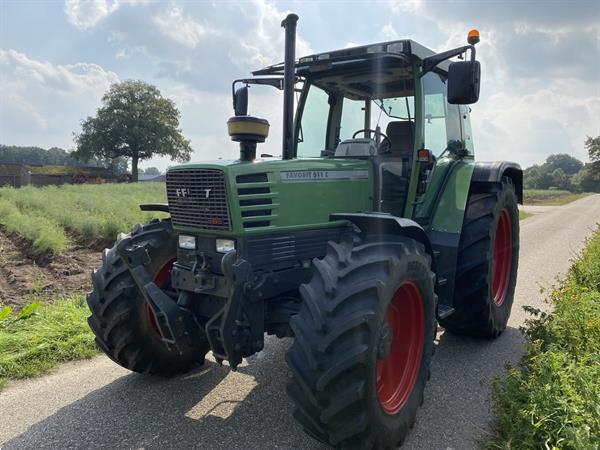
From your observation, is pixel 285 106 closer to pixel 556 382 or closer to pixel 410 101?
pixel 410 101

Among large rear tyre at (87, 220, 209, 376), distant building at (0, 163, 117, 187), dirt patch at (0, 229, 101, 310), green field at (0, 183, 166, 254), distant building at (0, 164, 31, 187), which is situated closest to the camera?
large rear tyre at (87, 220, 209, 376)

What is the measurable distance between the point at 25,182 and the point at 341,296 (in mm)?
42104

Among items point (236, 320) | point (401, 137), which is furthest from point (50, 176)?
point (236, 320)

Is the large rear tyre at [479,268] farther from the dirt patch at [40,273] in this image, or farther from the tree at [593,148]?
the tree at [593,148]

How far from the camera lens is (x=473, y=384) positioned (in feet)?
12.0

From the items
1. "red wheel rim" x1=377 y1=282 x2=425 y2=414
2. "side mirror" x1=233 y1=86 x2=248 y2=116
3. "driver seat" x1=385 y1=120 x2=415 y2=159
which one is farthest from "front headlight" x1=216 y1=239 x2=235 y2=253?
"driver seat" x1=385 y1=120 x2=415 y2=159

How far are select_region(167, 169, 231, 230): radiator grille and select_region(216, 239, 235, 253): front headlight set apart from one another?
0.09 m

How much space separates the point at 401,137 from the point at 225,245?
2069 millimetres

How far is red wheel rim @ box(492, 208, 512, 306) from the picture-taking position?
5.17 metres

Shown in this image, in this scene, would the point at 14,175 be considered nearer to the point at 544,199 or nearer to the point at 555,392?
the point at 555,392

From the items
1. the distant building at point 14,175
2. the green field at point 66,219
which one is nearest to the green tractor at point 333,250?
the green field at point 66,219

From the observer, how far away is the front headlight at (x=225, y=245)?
298cm

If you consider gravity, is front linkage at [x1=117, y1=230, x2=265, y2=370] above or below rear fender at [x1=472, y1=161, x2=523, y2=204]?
below

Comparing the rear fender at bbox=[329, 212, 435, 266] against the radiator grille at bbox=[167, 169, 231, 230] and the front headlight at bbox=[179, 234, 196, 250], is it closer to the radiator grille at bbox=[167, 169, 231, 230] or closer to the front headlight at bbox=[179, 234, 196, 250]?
the radiator grille at bbox=[167, 169, 231, 230]
